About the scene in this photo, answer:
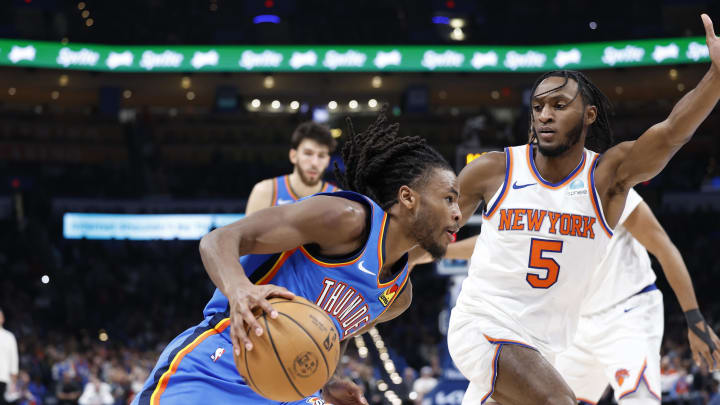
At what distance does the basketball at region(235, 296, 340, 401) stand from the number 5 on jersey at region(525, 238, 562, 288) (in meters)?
1.56

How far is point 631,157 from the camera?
3.70 m

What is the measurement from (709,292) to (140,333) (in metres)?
11.0

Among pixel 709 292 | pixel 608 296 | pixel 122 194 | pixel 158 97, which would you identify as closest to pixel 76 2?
pixel 158 97

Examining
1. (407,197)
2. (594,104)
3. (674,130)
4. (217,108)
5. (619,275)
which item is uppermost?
(217,108)

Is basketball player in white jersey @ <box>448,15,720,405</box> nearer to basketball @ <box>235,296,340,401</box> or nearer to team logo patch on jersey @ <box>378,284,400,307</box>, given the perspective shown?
team logo patch on jersey @ <box>378,284,400,307</box>

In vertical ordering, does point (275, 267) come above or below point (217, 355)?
above

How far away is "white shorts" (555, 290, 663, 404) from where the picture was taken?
4492 millimetres

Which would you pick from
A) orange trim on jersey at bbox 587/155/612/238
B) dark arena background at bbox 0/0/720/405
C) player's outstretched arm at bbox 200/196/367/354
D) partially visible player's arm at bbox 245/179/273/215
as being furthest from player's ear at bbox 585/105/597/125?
dark arena background at bbox 0/0/720/405

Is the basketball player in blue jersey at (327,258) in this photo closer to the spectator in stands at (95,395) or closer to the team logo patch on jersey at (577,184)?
the team logo patch on jersey at (577,184)

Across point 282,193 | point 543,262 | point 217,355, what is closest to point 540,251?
point 543,262

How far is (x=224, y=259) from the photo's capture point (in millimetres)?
2393

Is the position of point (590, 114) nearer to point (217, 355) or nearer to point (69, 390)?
point (217, 355)

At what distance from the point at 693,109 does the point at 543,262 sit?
35.2 inches

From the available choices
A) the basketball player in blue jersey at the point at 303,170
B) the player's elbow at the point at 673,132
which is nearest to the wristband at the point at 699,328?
the player's elbow at the point at 673,132
